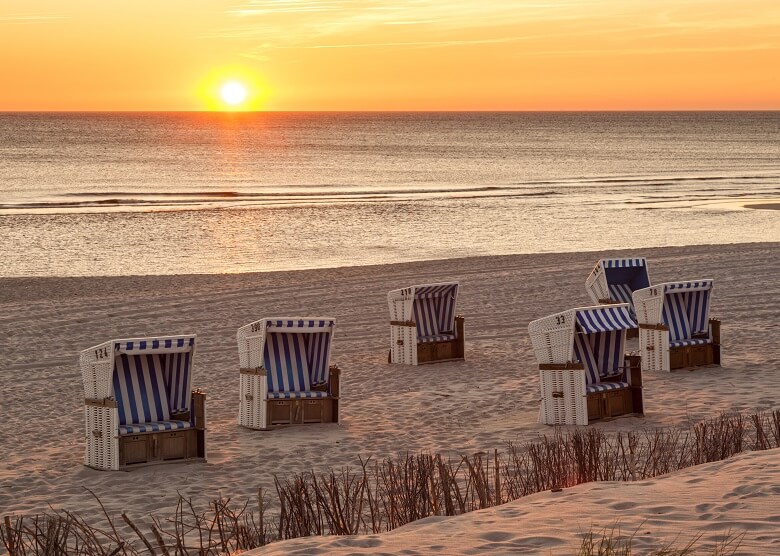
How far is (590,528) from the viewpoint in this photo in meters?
6.19

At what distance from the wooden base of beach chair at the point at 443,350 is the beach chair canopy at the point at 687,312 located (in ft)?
7.68

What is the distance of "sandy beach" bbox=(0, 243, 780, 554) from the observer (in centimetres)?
668

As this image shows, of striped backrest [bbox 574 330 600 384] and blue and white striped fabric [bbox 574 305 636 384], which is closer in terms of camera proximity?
blue and white striped fabric [bbox 574 305 636 384]

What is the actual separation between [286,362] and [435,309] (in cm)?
377

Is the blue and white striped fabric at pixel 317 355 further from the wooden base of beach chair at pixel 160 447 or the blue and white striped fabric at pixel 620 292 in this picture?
the blue and white striped fabric at pixel 620 292

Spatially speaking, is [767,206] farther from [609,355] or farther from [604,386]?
[604,386]

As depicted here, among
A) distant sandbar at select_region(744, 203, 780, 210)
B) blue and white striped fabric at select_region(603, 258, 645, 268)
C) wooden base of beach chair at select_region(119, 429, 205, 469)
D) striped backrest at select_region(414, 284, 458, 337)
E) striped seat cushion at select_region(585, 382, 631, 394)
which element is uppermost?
distant sandbar at select_region(744, 203, 780, 210)

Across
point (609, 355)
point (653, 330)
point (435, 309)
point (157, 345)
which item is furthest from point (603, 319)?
point (157, 345)

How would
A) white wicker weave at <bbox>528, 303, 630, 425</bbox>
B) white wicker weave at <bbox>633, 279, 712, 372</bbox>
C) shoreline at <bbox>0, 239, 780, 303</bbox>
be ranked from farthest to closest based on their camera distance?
shoreline at <bbox>0, 239, 780, 303</bbox> → white wicker weave at <bbox>633, 279, 712, 372</bbox> → white wicker weave at <bbox>528, 303, 630, 425</bbox>

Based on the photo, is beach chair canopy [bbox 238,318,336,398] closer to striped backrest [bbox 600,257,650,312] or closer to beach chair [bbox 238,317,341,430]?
beach chair [bbox 238,317,341,430]

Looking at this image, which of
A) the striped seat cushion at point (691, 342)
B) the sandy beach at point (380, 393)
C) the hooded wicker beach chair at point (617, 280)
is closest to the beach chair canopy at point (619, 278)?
the hooded wicker beach chair at point (617, 280)

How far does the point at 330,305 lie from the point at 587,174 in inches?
2263

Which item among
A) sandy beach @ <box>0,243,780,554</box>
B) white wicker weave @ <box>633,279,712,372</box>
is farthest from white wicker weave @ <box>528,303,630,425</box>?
white wicker weave @ <box>633,279,712,372</box>

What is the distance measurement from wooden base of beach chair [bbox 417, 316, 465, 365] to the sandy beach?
8.8 inches
